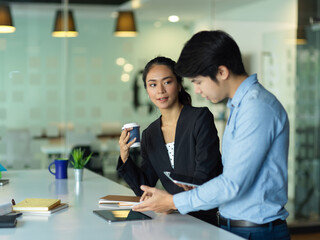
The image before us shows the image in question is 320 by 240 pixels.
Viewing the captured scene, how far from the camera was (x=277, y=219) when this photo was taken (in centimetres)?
187

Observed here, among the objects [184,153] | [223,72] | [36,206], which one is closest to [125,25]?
[184,153]

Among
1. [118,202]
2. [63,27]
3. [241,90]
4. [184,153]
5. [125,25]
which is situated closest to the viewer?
[241,90]

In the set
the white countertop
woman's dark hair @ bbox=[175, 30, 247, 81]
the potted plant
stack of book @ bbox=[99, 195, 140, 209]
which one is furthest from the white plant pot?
woman's dark hair @ bbox=[175, 30, 247, 81]

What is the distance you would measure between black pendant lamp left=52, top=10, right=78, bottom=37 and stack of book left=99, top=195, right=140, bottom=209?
2.89 metres

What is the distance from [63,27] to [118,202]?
2998mm

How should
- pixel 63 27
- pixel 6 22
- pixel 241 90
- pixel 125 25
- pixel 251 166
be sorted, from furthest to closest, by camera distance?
pixel 125 25 → pixel 63 27 → pixel 6 22 → pixel 241 90 → pixel 251 166

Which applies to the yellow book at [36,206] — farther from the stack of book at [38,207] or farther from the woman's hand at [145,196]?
the woman's hand at [145,196]

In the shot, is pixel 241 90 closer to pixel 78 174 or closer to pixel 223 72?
pixel 223 72

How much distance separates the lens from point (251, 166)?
5.73 feet

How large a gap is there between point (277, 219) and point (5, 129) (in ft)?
11.5

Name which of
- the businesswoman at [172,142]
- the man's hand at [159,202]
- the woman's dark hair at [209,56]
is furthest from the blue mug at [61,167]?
the woman's dark hair at [209,56]

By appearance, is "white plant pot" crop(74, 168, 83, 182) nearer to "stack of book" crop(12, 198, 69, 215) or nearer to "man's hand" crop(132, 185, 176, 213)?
"stack of book" crop(12, 198, 69, 215)

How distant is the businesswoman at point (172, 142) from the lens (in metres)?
2.39

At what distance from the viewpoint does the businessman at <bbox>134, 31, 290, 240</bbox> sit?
175cm
